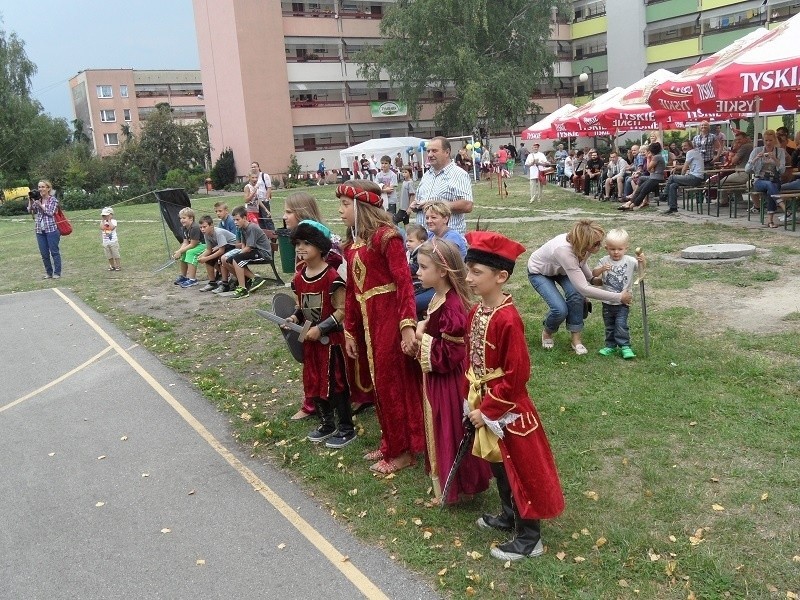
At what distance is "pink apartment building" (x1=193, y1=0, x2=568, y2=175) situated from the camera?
5062 cm

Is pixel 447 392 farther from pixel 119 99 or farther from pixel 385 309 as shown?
pixel 119 99

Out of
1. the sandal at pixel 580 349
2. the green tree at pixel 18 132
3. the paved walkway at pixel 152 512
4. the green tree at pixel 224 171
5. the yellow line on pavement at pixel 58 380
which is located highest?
the green tree at pixel 18 132

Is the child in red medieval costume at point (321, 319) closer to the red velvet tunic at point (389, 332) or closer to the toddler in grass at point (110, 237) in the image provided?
the red velvet tunic at point (389, 332)

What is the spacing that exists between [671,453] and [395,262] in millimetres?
2206

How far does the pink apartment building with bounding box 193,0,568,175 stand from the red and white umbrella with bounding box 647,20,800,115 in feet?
139

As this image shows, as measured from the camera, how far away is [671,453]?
4680 mm

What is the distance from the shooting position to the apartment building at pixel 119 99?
85438mm

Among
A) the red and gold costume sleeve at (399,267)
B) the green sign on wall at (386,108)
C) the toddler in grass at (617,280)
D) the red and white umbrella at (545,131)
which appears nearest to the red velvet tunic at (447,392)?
the red and gold costume sleeve at (399,267)

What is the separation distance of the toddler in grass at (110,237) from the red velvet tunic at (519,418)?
13272 mm

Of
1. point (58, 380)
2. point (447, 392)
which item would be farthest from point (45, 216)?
point (447, 392)

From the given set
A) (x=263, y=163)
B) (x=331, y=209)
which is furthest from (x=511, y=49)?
(x=331, y=209)

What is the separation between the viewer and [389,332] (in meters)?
4.64

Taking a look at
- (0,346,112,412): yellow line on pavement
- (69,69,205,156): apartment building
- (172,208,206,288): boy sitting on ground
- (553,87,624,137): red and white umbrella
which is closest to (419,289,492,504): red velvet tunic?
(0,346,112,412): yellow line on pavement

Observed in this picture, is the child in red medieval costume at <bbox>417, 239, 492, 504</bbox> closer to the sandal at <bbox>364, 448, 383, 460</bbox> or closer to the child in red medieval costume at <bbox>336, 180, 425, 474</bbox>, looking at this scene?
the child in red medieval costume at <bbox>336, 180, 425, 474</bbox>
